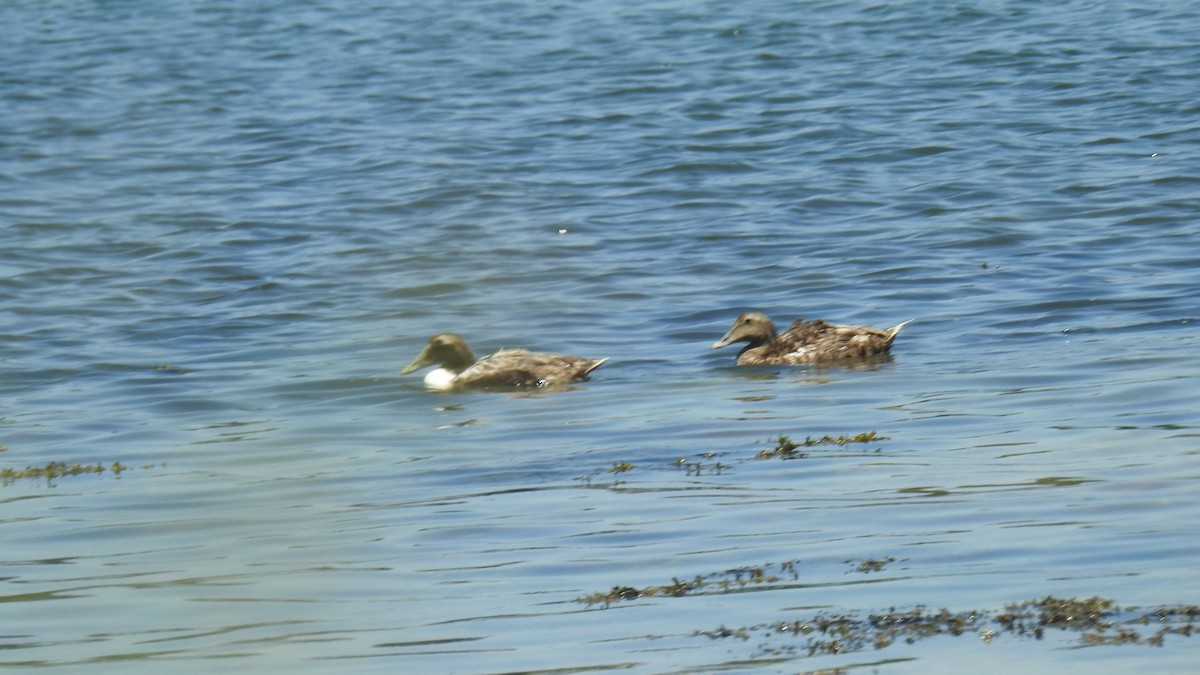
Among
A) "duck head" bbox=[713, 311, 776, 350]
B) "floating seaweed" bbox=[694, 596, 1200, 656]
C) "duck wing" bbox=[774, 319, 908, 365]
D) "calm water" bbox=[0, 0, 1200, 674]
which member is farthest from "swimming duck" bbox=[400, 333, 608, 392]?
"floating seaweed" bbox=[694, 596, 1200, 656]

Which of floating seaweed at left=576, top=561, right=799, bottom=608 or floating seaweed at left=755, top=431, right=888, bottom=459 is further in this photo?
floating seaweed at left=755, top=431, right=888, bottom=459

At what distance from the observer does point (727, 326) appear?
45.3 ft

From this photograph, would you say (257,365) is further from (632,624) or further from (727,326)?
(632,624)

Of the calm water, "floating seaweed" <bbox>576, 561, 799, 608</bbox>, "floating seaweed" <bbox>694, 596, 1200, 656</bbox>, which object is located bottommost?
the calm water

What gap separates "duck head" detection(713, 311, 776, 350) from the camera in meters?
12.7

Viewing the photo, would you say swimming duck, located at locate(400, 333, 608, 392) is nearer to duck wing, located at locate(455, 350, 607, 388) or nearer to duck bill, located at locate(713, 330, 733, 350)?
duck wing, located at locate(455, 350, 607, 388)

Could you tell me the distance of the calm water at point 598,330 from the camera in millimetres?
6152

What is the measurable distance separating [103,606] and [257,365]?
248 inches

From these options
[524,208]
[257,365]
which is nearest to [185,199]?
[524,208]

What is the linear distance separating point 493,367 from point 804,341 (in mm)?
2045

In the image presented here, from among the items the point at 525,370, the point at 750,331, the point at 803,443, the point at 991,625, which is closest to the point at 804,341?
the point at 750,331

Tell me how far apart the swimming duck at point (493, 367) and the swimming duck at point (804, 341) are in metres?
1.01

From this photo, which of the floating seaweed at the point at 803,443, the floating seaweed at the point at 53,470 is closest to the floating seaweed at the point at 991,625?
the floating seaweed at the point at 803,443

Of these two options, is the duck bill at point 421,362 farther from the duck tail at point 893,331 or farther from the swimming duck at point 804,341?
the duck tail at point 893,331
